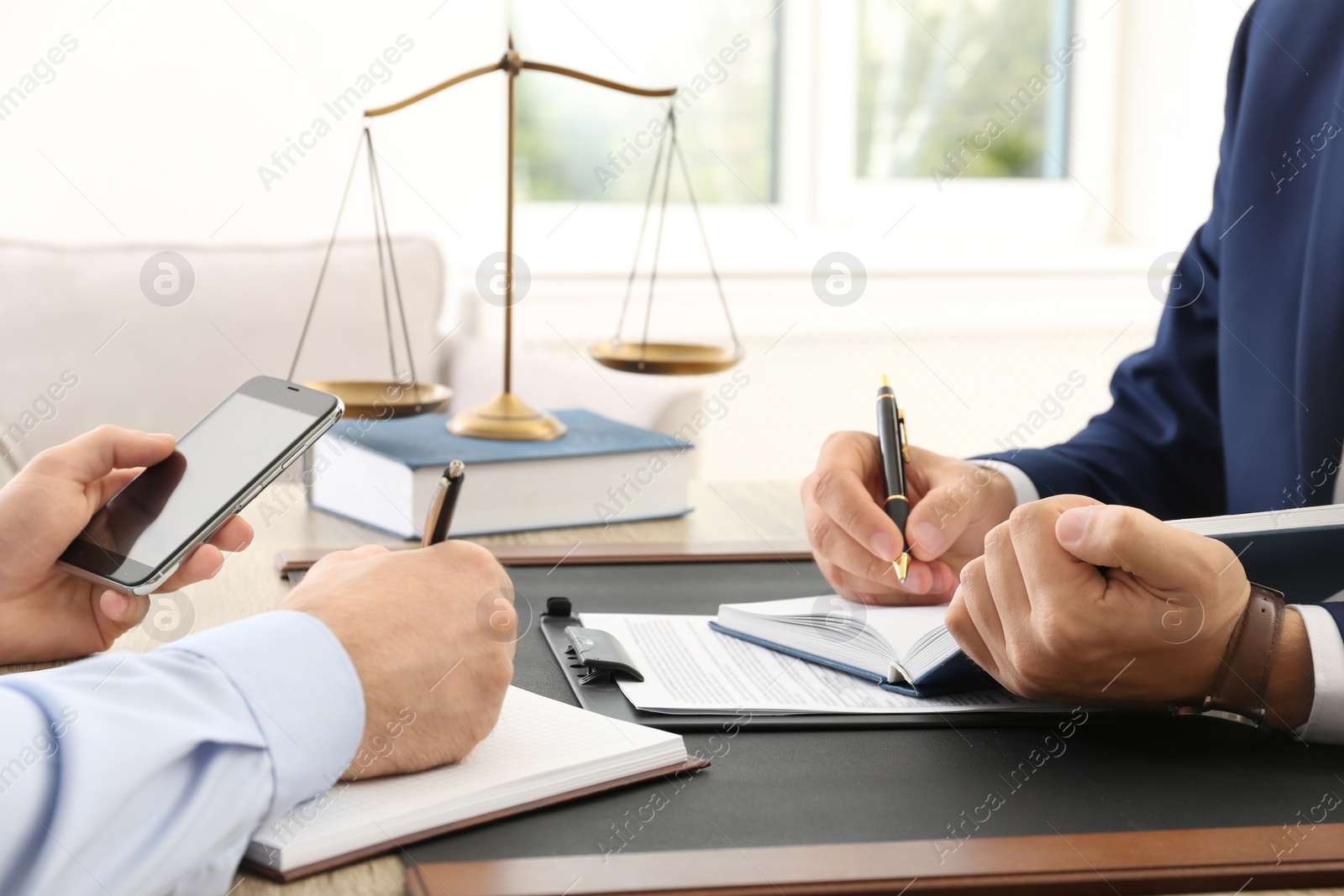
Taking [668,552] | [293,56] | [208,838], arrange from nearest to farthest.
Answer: [208,838] < [668,552] < [293,56]

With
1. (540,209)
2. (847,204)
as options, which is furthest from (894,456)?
(847,204)

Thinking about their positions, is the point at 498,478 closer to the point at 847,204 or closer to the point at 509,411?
the point at 509,411

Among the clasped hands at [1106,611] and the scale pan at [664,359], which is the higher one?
the scale pan at [664,359]

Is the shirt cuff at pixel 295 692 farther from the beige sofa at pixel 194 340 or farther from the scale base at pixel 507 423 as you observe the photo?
the beige sofa at pixel 194 340

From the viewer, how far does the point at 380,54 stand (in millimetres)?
2867

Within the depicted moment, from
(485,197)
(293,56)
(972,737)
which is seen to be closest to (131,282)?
(293,56)

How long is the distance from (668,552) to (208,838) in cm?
66

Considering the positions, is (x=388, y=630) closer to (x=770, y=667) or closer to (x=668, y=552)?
(x=770, y=667)

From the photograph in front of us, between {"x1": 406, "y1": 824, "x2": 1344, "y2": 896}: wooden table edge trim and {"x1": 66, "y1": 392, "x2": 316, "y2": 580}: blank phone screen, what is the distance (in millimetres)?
363

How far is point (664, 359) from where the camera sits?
58.8 inches

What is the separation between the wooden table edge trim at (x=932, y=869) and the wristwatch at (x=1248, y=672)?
6.9 inches

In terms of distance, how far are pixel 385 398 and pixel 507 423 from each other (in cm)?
14

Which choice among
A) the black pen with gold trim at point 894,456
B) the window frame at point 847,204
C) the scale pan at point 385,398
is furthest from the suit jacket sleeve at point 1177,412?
the window frame at point 847,204

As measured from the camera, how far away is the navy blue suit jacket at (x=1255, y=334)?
3.86 feet
